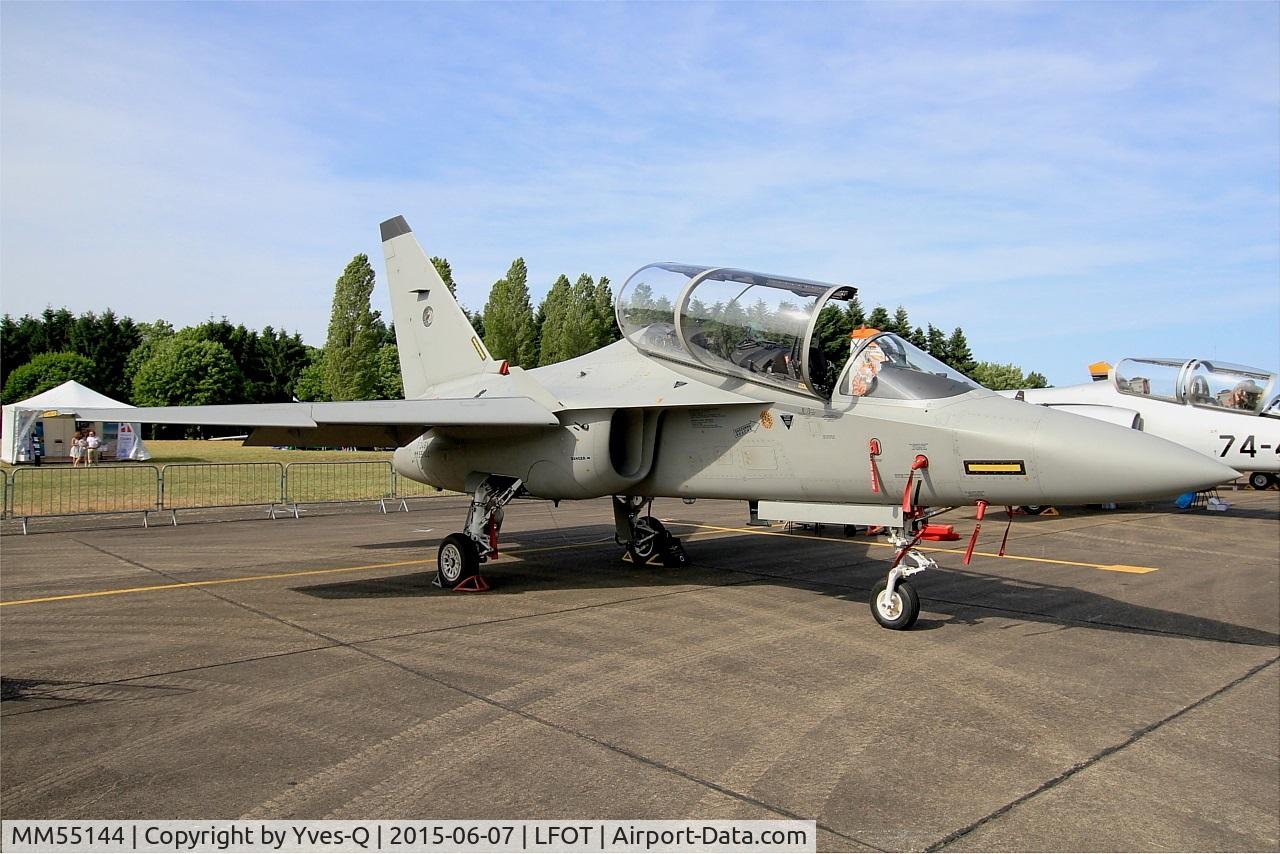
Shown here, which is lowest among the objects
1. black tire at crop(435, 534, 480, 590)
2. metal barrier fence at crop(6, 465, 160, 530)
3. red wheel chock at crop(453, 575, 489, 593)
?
red wheel chock at crop(453, 575, 489, 593)

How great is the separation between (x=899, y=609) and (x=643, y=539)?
4.39 metres

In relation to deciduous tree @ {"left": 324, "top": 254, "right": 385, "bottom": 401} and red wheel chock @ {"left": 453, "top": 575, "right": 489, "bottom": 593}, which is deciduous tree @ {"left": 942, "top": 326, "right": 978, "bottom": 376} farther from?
red wheel chock @ {"left": 453, "top": 575, "right": 489, "bottom": 593}

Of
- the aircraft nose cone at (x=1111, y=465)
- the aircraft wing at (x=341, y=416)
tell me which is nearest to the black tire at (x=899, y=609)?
the aircraft nose cone at (x=1111, y=465)

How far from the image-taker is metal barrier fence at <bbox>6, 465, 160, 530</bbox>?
1625cm

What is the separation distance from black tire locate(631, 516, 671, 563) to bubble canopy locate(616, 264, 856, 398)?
116 inches

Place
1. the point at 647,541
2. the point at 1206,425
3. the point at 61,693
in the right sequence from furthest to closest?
the point at 1206,425
the point at 647,541
the point at 61,693

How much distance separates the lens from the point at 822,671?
232 inches

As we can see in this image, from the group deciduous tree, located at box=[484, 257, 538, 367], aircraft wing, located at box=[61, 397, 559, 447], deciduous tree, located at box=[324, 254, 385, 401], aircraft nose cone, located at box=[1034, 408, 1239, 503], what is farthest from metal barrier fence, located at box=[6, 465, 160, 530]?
deciduous tree, located at box=[484, 257, 538, 367]

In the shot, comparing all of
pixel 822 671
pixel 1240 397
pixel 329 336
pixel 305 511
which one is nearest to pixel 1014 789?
pixel 822 671

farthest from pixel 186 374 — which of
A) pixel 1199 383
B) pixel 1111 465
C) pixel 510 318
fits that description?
pixel 1111 465

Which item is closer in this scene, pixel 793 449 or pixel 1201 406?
pixel 793 449

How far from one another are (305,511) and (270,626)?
1152cm

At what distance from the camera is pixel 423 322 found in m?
12.2
